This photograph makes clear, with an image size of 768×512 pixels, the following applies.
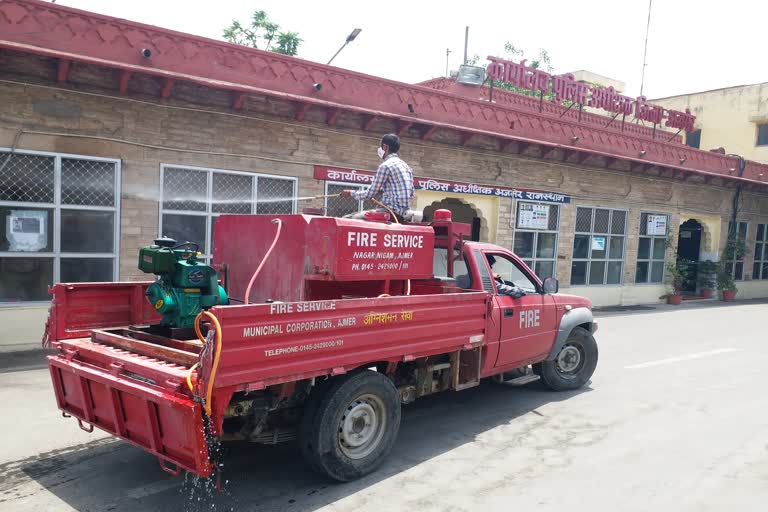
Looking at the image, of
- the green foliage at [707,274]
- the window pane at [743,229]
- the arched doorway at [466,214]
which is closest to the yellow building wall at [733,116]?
the window pane at [743,229]

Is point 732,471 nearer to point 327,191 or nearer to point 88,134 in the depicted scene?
point 327,191

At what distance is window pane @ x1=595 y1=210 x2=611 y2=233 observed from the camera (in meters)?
16.4

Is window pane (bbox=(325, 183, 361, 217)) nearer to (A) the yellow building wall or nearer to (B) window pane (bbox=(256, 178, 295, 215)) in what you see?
(B) window pane (bbox=(256, 178, 295, 215))

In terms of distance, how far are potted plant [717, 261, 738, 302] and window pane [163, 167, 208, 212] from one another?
18.2m

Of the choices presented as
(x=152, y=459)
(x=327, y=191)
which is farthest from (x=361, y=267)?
(x=327, y=191)

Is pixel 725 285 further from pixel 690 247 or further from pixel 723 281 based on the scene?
pixel 690 247

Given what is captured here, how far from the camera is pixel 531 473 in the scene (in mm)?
4523

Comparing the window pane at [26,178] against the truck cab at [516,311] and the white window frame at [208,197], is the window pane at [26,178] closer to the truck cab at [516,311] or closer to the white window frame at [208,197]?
the white window frame at [208,197]

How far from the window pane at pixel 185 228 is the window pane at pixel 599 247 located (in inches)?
440

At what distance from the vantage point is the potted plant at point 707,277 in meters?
20.0

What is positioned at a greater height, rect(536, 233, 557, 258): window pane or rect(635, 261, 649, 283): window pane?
rect(536, 233, 557, 258): window pane

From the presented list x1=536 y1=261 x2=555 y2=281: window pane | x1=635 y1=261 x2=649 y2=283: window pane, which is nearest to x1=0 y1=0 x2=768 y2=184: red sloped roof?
x1=536 y1=261 x2=555 y2=281: window pane

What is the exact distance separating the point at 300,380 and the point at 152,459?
1.54 metres

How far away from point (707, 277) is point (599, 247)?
6457 mm
